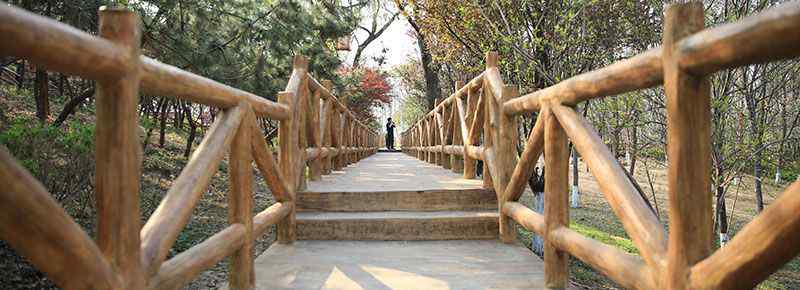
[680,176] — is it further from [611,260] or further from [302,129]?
[302,129]

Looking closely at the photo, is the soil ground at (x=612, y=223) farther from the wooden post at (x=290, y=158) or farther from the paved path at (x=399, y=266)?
the wooden post at (x=290, y=158)

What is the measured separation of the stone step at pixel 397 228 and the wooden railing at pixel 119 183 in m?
1.16

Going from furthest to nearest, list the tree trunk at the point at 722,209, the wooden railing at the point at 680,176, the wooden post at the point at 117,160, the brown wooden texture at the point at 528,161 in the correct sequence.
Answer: the tree trunk at the point at 722,209 → the brown wooden texture at the point at 528,161 → the wooden post at the point at 117,160 → the wooden railing at the point at 680,176

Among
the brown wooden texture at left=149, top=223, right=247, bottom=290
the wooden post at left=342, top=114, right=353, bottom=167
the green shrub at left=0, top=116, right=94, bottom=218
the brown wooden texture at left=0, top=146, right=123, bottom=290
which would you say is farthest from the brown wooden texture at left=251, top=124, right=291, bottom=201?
the wooden post at left=342, top=114, right=353, bottom=167

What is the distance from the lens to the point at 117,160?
147 cm

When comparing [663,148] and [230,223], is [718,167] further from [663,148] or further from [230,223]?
[230,223]

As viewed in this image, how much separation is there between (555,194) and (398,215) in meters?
1.48

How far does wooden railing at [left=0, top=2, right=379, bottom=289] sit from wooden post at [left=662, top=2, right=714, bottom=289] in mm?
1598

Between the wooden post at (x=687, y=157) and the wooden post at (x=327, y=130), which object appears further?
the wooden post at (x=327, y=130)

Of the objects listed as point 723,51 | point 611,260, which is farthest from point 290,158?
point 723,51

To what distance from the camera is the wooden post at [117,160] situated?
1.47 metres

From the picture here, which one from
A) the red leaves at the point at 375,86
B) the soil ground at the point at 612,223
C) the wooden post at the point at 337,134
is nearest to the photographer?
the soil ground at the point at 612,223

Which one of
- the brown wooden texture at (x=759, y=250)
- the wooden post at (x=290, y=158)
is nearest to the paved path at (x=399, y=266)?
the wooden post at (x=290, y=158)

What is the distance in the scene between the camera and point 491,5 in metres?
6.07
